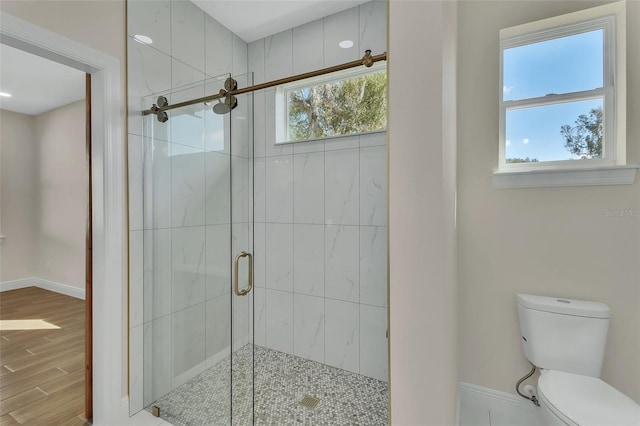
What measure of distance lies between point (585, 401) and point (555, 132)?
146cm

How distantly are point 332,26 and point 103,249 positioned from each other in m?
2.24

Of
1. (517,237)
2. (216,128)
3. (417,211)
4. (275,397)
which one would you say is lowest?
(275,397)

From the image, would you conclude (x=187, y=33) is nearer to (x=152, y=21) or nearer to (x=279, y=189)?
(x=152, y=21)

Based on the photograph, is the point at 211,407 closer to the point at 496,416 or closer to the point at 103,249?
the point at 103,249

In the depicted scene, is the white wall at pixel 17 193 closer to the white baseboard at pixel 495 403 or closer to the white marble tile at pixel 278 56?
the white marble tile at pixel 278 56

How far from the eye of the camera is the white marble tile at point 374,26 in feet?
6.93

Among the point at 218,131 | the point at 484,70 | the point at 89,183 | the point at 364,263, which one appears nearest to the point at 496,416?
the point at 364,263

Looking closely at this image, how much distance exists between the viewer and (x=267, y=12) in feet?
7.43

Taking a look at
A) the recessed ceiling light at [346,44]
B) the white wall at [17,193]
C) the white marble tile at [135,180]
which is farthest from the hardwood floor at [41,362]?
the recessed ceiling light at [346,44]

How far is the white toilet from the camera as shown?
1.24 m

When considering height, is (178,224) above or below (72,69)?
below

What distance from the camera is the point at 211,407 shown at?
1.61 meters

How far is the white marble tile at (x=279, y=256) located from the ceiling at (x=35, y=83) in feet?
9.83

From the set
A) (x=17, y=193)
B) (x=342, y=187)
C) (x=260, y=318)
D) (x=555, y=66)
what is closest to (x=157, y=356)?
(x=260, y=318)
